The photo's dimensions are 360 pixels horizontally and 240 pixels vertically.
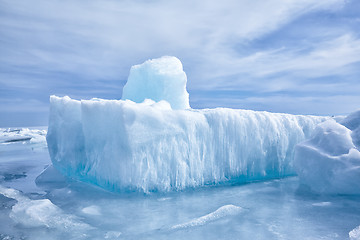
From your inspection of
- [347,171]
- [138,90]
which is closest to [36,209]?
[347,171]

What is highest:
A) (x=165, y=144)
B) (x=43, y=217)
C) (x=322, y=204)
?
(x=165, y=144)

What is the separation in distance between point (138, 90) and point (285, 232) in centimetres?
907

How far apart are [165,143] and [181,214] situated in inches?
69.8

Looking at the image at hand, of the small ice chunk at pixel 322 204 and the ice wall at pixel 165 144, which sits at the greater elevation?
the ice wall at pixel 165 144

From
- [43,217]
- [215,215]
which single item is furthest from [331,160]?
[43,217]

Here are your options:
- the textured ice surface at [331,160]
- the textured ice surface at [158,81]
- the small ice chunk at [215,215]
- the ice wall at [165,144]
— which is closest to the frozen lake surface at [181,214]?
the small ice chunk at [215,215]

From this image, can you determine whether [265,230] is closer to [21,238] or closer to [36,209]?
[21,238]

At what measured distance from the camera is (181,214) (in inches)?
178

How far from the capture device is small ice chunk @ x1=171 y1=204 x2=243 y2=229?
401 centimetres

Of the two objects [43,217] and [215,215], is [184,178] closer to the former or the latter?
[215,215]

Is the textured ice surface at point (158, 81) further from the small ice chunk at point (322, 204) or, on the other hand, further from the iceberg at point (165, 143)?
the small ice chunk at point (322, 204)

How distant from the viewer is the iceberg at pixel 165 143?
18.5 feet

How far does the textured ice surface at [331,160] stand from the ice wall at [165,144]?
0.95 meters

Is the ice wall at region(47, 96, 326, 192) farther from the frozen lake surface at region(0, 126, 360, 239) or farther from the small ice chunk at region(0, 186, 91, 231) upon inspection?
the small ice chunk at region(0, 186, 91, 231)
